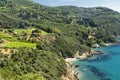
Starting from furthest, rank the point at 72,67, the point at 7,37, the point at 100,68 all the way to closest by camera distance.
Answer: the point at 7,37 < the point at 100,68 < the point at 72,67

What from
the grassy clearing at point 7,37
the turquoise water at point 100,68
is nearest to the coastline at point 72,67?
the turquoise water at point 100,68

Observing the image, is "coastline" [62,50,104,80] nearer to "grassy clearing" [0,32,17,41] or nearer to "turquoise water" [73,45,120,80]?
"turquoise water" [73,45,120,80]

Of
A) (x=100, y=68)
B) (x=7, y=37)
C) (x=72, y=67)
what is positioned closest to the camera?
(x=72, y=67)

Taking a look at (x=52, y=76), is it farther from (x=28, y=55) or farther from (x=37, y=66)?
(x=28, y=55)

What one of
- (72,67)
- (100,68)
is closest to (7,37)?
(72,67)

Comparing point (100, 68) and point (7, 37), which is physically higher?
point (7, 37)

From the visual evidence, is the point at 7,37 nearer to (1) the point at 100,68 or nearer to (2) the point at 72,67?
(2) the point at 72,67

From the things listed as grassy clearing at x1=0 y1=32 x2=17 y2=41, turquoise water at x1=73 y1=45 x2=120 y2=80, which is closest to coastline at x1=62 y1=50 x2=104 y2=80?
turquoise water at x1=73 y1=45 x2=120 y2=80

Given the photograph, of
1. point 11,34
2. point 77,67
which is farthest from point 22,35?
point 77,67

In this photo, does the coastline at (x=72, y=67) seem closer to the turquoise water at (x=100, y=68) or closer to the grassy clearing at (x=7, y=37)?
the turquoise water at (x=100, y=68)
